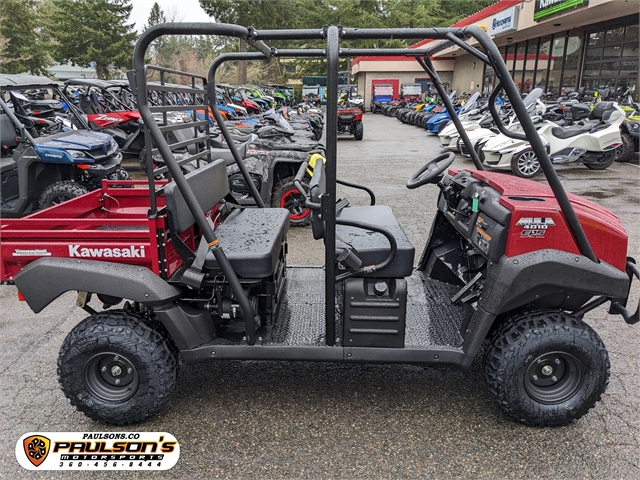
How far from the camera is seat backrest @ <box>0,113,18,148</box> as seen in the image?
696 cm

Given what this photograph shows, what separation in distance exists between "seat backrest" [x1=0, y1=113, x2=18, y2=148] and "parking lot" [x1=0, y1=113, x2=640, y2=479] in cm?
437

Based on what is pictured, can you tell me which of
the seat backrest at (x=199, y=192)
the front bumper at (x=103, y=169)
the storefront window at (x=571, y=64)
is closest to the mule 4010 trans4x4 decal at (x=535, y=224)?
the seat backrest at (x=199, y=192)

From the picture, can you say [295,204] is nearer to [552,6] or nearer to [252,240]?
[252,240]

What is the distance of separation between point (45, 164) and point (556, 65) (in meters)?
19.5

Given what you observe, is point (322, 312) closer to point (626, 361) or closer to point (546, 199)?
point (546, 199)

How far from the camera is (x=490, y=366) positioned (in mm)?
2578

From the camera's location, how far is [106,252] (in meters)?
2.61

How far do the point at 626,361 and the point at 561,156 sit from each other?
24.9 ft

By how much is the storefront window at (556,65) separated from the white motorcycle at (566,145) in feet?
33.0

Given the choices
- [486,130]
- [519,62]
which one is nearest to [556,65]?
[519,62]

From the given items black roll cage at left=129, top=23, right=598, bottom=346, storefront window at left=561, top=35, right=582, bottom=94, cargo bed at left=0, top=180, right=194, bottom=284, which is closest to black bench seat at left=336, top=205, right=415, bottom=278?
black roll cage at left=129, top=23, right=598, bottom=346

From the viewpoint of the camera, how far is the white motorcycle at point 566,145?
9.66 meters

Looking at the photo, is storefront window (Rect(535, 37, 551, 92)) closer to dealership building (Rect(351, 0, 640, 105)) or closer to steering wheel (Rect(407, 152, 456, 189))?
dealership building (Rect(351, 0, 640, 105))

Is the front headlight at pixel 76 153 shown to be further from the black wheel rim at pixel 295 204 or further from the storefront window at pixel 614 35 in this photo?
the storefront window at pixel 614 35
